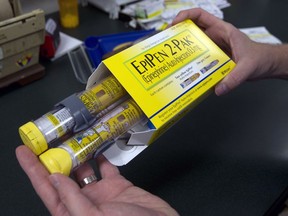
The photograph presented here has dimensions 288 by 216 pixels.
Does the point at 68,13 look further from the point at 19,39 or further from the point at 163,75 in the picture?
the point at 163,75

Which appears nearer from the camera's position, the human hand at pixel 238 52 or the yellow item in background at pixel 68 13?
the human hand at pixel 238 52

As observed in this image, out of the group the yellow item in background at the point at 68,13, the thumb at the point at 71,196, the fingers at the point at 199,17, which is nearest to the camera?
the thumb at the point at 71,196

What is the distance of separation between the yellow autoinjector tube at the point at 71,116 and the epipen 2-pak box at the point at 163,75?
4 centimetres

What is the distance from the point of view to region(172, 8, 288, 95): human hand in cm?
56

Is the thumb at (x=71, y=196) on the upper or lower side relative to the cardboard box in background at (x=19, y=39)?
lower

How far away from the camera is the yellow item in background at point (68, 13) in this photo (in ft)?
3.34

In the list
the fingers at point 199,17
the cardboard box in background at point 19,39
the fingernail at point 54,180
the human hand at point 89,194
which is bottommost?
the human hand at point 89,194

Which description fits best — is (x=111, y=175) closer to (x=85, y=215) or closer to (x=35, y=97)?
(x=85, y=215)

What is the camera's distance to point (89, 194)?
492 millimetres

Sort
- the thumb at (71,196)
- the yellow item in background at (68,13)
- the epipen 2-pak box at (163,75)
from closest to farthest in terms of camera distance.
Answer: the thumb at (71,196)
the epipen 2-pak box at (163,75)
the yellow item in background at (68,13)

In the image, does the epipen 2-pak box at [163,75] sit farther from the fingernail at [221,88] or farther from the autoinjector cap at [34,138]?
the autoinjector cap at [34,138]

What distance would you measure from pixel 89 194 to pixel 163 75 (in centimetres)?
24

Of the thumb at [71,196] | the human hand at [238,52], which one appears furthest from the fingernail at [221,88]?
the thumb at [71,196]

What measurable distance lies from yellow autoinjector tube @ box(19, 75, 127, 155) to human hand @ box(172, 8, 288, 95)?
0.21 meters
